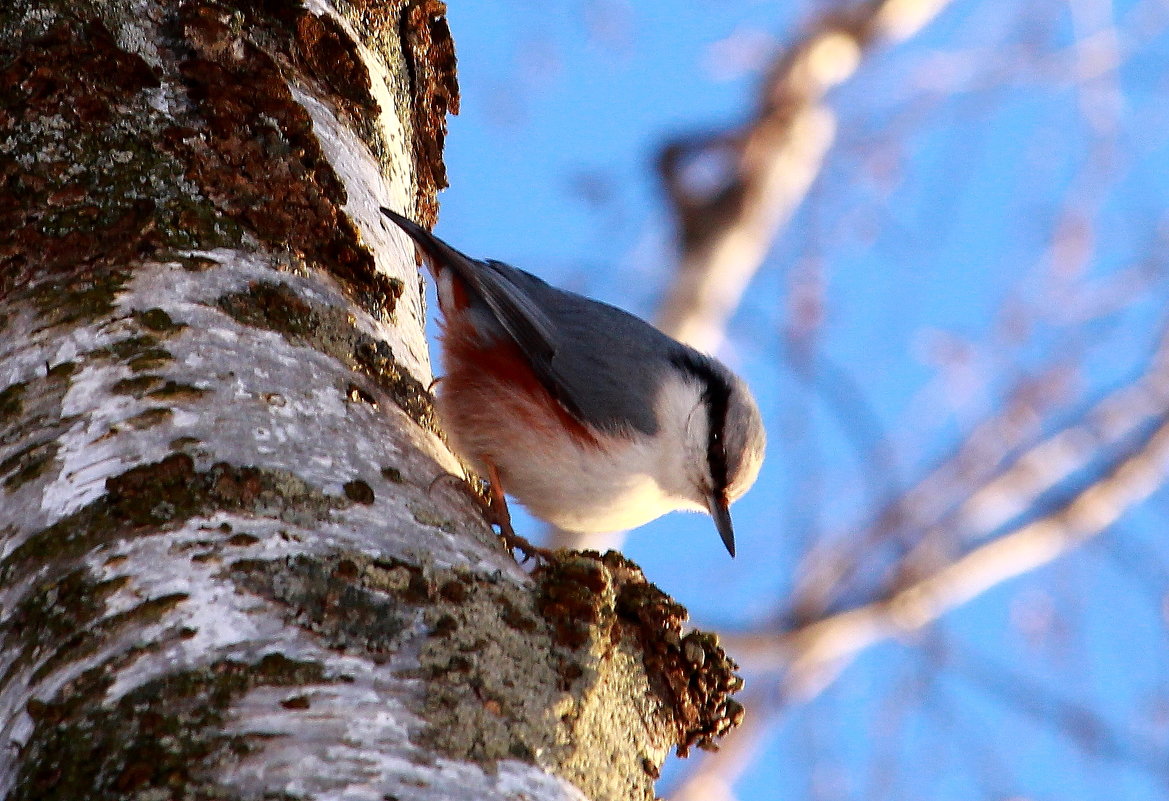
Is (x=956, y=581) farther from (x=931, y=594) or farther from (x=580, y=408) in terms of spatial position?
(x=580, y=408)

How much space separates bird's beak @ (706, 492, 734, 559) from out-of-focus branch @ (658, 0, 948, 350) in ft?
8.71

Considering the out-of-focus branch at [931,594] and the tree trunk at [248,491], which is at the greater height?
the out-of-focus branch at [931,594]

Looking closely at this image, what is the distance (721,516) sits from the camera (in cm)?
288

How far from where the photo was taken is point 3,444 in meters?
1.47

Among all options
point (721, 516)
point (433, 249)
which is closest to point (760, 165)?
point (721, 516)

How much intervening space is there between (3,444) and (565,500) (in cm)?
130

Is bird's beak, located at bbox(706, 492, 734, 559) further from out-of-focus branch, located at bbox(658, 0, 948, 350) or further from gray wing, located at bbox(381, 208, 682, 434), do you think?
out-of-focus branch, located at bbox(658, 0, 948, 350)

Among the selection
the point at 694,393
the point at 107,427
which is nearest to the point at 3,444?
the point at 107,427

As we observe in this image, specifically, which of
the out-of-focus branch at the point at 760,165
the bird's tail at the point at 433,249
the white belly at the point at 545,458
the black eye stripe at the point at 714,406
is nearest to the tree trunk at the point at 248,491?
the bird's tail at the point at 433,249

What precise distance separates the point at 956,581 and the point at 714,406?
3.56 meters

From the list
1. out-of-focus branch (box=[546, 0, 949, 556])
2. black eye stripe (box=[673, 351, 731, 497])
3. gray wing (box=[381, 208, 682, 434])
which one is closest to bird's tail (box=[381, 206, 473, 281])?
gray wing (box=[381, 208, 682, 434])

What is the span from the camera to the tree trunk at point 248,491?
116 centimetres

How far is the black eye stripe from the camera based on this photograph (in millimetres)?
2814

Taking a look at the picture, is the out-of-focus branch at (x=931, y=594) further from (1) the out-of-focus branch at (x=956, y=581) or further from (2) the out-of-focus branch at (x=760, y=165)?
(2) the out-of-focus branch at (x=760, y=165)
